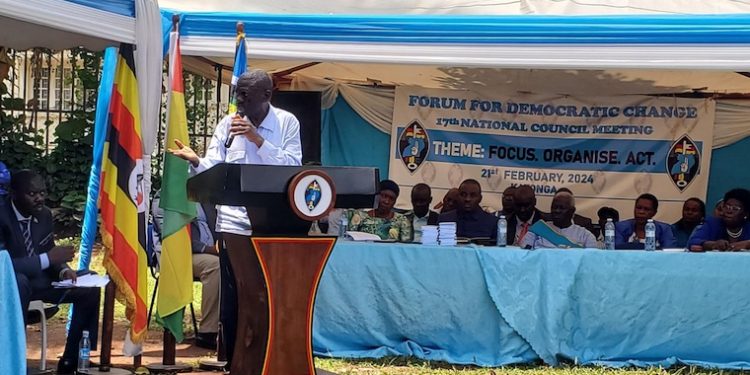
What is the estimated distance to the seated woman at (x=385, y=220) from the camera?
7848mm

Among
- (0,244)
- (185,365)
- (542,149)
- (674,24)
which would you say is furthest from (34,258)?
(542,149)

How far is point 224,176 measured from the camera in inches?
172

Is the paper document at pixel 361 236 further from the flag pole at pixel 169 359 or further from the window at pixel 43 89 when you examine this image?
the window at pixel 43 89

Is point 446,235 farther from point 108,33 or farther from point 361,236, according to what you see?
point 108,33

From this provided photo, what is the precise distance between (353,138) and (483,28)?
4.05m

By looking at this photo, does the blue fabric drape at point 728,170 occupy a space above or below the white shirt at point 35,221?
above

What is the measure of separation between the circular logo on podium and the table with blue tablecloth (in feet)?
7.91

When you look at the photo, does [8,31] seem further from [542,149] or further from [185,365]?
[542,149]

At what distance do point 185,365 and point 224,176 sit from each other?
7.49ft

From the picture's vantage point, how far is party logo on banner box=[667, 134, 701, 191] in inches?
394

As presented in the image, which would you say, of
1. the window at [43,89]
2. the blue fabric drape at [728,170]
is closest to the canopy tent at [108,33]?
the blue fabric drape at [728,170]

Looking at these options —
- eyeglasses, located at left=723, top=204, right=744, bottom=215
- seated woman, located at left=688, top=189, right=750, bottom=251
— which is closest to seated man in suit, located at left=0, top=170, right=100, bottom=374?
seated woman, located at left=688, top=189, right=750, bottom=251

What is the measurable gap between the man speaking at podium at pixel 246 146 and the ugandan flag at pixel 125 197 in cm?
50

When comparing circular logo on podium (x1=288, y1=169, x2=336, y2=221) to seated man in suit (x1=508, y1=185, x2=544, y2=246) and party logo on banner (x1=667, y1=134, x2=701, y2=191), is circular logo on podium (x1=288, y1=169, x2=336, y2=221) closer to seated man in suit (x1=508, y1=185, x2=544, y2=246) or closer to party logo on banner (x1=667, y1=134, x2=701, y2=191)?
seated man in suit (x1=508, y1=185, x2=544, y2=246)
